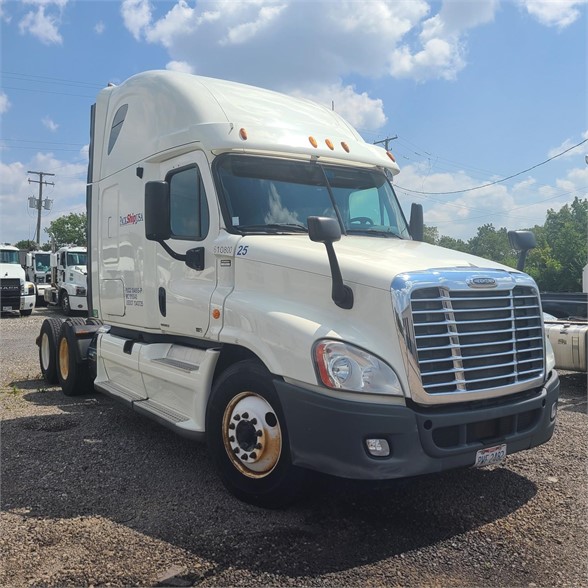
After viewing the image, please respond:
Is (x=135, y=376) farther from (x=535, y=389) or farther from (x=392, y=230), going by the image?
(x=535, y=389)

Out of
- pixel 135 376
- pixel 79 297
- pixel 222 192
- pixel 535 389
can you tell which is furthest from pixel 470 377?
pixel 79 297

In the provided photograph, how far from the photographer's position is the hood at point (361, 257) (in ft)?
12.6

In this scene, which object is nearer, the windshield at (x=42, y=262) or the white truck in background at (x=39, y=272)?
the white truck in background at (x=39, y=272)

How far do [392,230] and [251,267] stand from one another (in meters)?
1.70

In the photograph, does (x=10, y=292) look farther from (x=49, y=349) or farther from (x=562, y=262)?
(x=562, y=262)

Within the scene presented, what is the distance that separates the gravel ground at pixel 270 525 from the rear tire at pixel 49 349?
3018 mm

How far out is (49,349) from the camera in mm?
8820

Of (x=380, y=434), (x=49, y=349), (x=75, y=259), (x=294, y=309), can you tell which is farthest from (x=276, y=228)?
(x=75, y=259)

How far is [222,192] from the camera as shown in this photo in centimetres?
477

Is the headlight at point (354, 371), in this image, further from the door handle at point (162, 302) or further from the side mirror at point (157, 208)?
the door handle at point (162, 302)

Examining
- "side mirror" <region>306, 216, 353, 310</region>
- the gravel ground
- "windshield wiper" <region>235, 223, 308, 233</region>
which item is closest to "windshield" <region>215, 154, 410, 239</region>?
"windshield wiper" <region>235, 223, 308, 233</region>

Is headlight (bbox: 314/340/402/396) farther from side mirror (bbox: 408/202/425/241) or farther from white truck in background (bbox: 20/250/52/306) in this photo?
white truck in background (bbox: 20/250/52/306)

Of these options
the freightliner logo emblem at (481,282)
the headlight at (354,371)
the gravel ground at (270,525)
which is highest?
the freightliner logo emblem at (481,282)

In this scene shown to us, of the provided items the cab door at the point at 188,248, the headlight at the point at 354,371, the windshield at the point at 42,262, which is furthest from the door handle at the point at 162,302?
the windshield at the point at 42,262
